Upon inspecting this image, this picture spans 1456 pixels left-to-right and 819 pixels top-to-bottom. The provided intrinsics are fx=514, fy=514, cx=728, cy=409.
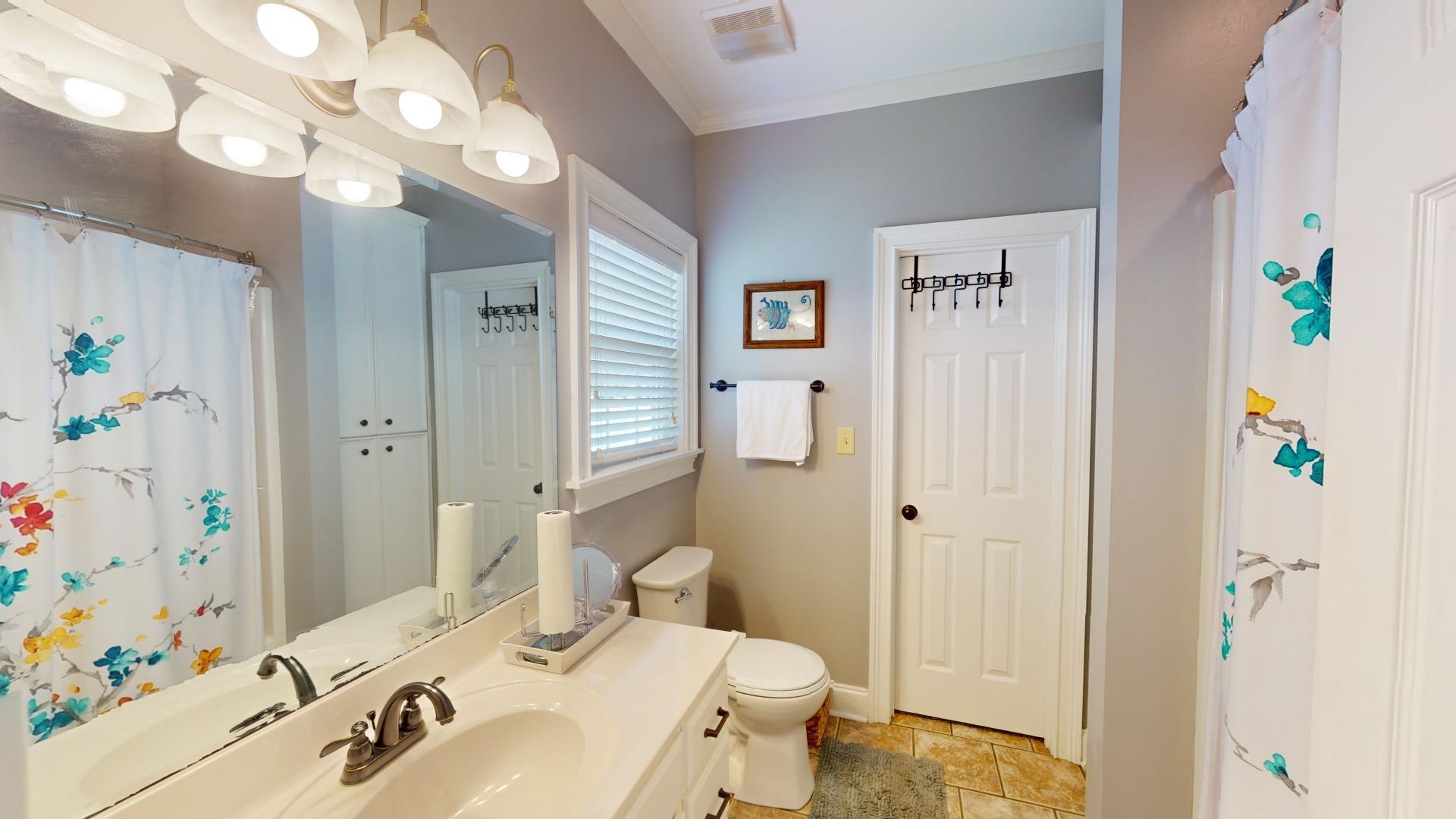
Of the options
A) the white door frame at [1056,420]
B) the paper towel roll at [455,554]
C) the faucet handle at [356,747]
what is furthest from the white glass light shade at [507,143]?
the white door frame at [1056,420]

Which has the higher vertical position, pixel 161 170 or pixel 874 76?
pixel 874 76

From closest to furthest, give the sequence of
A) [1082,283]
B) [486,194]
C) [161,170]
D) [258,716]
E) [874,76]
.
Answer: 1. [161,170]
2. [258,716]
3. [486,194]
4. [1082,283]
5. [874,76]

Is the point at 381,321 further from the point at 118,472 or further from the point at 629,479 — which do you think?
the point at 629,479

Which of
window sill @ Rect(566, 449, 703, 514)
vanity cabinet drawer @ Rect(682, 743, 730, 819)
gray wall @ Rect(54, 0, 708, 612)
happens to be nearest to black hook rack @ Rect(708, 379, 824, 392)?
window sill @ Rect(566, 449, 703, 514)

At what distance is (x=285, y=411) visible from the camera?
2.56 feet

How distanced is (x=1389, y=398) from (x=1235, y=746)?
2.46 feet

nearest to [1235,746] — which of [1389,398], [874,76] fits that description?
[1389,398]

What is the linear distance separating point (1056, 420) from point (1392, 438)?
1.56 m

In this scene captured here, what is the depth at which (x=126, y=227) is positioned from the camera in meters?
0.62

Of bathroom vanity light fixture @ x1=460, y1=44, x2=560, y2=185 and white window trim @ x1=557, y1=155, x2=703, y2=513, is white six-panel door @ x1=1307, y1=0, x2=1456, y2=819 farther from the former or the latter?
white window trim @ x1=557, y1=155, x2=703, y2=513

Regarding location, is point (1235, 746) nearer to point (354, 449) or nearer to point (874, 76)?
point (354, 449)

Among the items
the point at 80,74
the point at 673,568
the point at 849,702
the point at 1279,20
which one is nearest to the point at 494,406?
the point at 80,74

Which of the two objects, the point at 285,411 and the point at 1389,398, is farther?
the point at 285,411

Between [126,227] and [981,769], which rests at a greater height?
[126,227]
